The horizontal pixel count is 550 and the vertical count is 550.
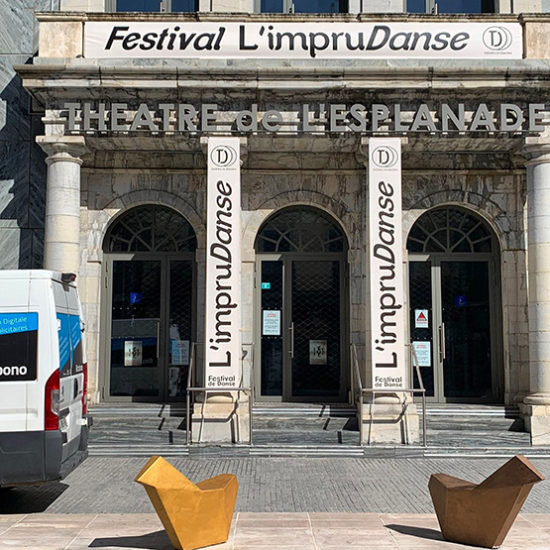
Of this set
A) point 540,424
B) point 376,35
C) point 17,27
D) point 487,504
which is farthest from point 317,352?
point 17,27

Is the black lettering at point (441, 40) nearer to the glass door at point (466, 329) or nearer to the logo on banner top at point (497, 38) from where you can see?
the logo on banner top at point (497, 38)

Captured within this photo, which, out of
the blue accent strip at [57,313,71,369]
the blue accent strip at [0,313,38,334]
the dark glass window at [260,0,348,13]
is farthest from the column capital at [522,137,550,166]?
the blue accent strip at [0,313,38,334]

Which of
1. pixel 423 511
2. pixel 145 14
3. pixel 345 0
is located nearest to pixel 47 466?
pixel 423 511

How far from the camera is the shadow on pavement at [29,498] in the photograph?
24.1ft

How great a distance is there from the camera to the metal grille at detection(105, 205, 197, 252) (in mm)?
13109

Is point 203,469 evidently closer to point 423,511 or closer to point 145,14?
point 423,511

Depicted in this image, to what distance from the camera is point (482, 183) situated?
12891 millimetres

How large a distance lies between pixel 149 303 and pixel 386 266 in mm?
4802

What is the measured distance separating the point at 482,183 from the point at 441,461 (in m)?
5.56

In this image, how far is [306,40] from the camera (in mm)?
11500

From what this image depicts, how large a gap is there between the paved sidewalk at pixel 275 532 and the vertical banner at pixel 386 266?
3.89 metres

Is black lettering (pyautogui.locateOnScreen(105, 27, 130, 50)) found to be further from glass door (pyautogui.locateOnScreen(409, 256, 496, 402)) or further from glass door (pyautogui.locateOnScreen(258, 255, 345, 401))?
glass door (pyautogui.locateOnScreen(409, 256, 496, 402))

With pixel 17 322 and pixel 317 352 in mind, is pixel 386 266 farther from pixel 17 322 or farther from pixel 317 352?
pixel 17 322

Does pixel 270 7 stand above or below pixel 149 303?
above
